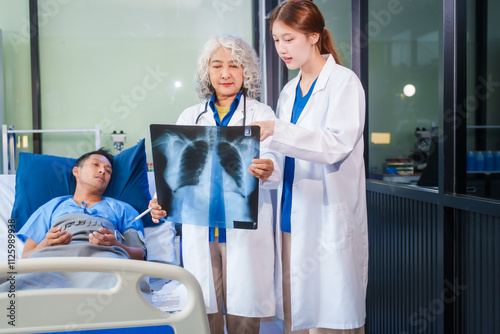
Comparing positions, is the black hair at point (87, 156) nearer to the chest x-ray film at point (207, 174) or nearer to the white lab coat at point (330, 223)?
the chest x-ray film at point (207, 174)

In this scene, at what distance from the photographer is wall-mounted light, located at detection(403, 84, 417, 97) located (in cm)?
389

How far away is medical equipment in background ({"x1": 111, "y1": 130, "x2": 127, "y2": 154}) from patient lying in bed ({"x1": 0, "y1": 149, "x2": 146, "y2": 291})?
1525 mm

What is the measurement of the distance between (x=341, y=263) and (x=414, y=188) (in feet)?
2.14

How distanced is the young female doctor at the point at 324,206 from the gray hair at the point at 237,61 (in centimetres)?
16

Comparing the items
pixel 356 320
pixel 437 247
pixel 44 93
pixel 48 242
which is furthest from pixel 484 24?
pixel 44 93

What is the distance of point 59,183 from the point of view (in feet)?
7.44

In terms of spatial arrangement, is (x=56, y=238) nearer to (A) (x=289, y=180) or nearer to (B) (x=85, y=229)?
(B) (x=85, y=229)

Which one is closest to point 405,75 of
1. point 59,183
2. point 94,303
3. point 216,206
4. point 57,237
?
point 59,183

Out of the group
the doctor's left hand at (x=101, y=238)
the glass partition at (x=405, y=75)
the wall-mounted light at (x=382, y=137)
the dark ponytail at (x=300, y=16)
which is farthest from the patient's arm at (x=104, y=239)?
the glass partition at (x=405, y=75)

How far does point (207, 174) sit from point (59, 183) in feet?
3.89

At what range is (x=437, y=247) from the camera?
1676 mm

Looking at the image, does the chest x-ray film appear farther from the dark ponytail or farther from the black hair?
the black hair

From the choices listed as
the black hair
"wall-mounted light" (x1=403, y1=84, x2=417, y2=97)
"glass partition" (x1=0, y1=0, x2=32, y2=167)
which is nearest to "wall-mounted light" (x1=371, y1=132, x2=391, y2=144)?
"wall-mounted light" (x1=403, y1=84, x2=417, y2=97)

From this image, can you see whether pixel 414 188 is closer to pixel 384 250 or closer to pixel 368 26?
pixel 384 250
